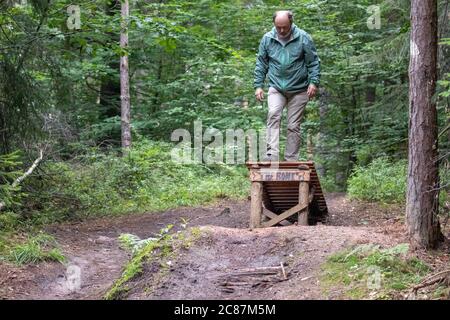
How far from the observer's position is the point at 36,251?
25.0 feet

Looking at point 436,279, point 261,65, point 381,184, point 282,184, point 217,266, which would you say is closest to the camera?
point 436,279

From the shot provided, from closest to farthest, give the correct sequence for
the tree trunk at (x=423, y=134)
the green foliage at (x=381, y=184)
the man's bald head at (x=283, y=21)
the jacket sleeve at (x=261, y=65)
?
the tree trunk at (x=423, y=134) → the man's bald head at (x=283, y=21) → the jacket sleeve at (x=261, y=65) → the green foliage at (x=381, y=184)

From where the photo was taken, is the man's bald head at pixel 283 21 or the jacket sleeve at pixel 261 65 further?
the jacket sleeve at pixel 261 65

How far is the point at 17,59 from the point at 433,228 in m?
7.22

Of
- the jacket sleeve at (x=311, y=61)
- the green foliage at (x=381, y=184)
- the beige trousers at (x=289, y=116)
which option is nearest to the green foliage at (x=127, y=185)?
the green foliage at (x=381, y=184)

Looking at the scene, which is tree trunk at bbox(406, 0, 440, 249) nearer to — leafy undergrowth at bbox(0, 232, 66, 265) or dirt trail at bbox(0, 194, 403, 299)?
dirt trail at bbox(0, 194, 403, 299)

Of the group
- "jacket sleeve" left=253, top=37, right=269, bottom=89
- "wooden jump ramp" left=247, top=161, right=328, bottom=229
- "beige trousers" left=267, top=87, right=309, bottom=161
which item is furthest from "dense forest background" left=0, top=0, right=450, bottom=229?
"jacket sleeve" left=253, top=37, right=269, bottom=89

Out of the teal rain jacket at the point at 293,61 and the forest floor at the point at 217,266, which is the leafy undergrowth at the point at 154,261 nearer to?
the forest floor at the point at 217,266

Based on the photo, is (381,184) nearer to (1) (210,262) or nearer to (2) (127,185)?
(2) (127,185)

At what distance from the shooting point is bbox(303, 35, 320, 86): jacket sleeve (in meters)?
8.60

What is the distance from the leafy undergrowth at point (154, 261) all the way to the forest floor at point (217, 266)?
0.06 metres

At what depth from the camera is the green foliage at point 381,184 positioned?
11.4 metres

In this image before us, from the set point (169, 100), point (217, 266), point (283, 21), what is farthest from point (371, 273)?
point (169, 100)

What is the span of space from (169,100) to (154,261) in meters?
14.1
